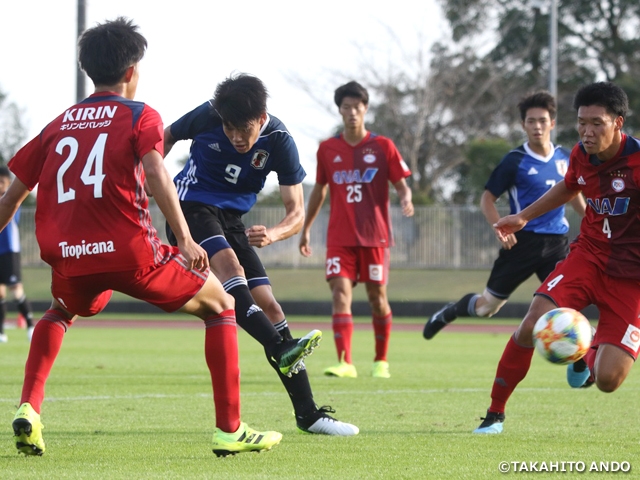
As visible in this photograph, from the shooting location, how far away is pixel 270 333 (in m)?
5.88

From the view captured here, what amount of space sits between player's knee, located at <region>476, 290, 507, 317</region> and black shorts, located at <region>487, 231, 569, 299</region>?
0.72 feet

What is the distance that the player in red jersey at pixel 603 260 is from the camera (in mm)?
5797

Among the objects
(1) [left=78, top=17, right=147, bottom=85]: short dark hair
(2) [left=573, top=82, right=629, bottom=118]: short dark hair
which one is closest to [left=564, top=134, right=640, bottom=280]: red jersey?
(2) [left=573, top=82, right=629, bottom=118]: short dark hair

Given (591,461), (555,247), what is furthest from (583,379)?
(591,461)

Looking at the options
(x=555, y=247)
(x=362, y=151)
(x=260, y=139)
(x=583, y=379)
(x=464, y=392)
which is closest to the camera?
(x=260, y=139)

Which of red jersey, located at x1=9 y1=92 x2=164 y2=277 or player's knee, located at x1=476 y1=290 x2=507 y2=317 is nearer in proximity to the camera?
red jersey, located at x1=9 y1=92 x2=164 y2=277

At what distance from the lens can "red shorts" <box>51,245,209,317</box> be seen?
4.79 meters

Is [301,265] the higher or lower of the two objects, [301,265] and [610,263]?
the lower

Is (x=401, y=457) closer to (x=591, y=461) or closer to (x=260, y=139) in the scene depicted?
(x=591, y=461)

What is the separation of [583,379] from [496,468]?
10.4 ft

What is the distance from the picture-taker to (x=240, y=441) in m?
5.06

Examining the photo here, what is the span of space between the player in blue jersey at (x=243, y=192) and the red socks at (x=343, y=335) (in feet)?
11.3

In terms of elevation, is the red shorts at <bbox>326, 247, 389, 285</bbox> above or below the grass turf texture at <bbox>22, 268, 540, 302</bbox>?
above

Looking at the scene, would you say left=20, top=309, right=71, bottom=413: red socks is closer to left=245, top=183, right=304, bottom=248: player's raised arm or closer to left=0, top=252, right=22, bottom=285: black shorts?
left=245, top=183, right=304, bottom=248: player's raised arm
